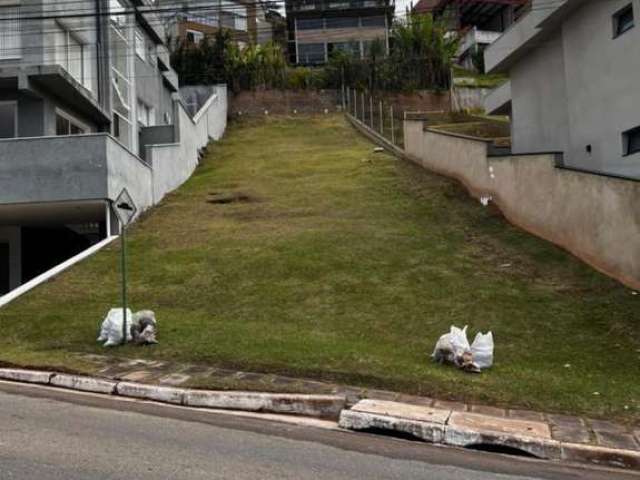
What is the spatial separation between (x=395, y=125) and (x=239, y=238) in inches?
913

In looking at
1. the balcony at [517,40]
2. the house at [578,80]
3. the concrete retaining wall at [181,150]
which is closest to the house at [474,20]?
the concrete retaining wall at [181,150]

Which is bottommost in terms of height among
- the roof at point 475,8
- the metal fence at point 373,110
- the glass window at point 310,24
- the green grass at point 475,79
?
the metal fence at point 373,110

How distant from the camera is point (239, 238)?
1762 centimetres

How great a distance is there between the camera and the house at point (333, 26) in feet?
183

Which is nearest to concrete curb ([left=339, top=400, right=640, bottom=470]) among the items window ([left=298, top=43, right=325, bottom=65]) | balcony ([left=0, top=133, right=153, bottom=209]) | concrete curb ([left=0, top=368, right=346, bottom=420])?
concrete curb ([left=0, top=368, right=346, bottom=420])

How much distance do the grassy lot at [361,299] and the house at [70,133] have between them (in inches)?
71.7

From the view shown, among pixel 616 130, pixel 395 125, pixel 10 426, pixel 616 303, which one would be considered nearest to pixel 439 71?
pixel 395 125

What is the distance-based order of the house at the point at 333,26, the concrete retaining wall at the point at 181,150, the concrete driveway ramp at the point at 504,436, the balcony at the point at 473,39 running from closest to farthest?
the concrete driveway ramp at the point at 504,436 → the concrete retaining wall at the point at 181,150 → the house at the point at 333,26 → the balcony at the point at 473,39

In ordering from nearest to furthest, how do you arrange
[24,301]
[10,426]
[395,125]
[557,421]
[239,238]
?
1. [10,426]
2. [557,421]
3. [24,301]
4. [239,238]
5. [395,125]

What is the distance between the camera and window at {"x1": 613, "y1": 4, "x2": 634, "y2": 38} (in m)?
15.1

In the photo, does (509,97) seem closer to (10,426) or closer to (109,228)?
(109,228)

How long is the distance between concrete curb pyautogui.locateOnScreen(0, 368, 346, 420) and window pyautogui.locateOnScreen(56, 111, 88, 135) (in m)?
13.4

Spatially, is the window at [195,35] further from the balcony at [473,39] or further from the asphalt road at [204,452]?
the asphalt road at [204,452]

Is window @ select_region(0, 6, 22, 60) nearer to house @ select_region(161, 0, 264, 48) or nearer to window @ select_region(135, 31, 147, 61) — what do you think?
window @ select_region(135, 31, 147, 61)
